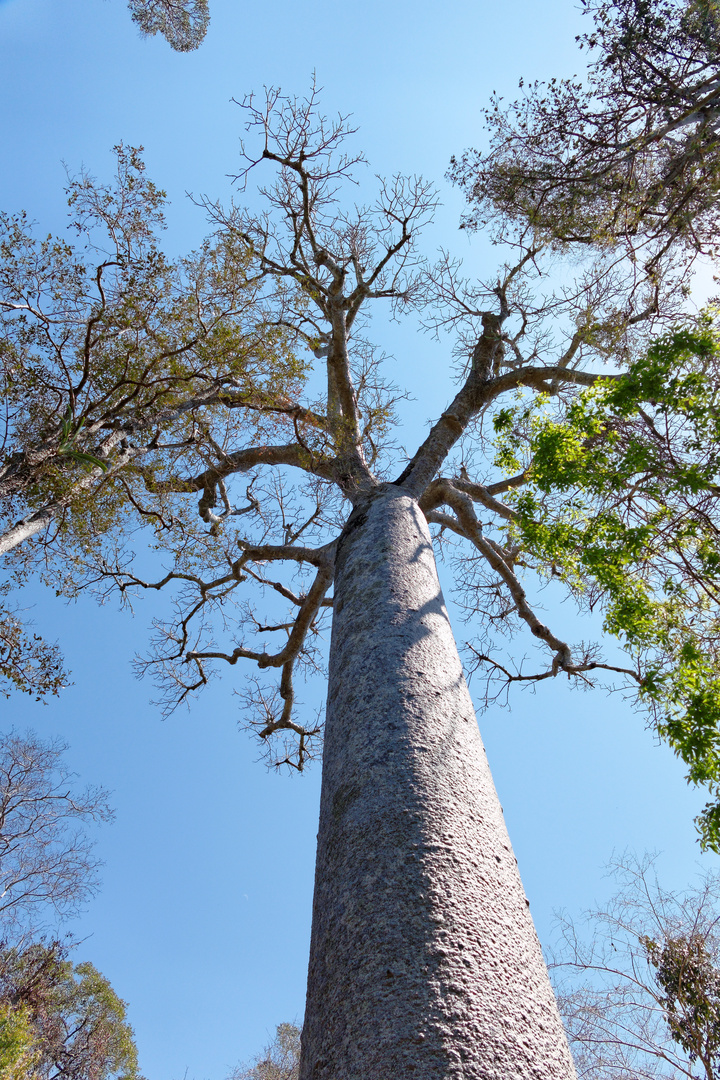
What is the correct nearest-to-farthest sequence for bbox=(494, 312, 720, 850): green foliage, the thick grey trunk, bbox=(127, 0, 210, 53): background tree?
the thick grey trunk < bbox=(494, 312, 720, 850): green foliage < bbox=(127, 0, 210, 53): background tree

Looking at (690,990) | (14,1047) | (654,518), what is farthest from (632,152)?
(14,1047)

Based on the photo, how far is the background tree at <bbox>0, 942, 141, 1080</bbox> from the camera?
Answer: 32.7 ft

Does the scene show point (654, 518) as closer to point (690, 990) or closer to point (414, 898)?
point (414, 898)

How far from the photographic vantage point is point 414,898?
1645mm

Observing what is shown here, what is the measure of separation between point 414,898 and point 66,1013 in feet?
44.4

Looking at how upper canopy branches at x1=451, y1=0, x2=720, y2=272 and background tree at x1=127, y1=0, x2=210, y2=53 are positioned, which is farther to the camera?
background tree at x1=127, y1=0, x2=210, y2=53

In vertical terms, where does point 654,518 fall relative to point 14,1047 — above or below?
above

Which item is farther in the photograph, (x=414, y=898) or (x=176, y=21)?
(x=176, y=21)

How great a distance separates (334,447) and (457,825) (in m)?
3.95

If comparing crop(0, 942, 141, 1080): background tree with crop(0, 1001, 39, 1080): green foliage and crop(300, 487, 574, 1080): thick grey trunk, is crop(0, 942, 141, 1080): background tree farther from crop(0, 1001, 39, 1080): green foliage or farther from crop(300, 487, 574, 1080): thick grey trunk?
crop(300, 487, 574, 1080): thick grey trunk

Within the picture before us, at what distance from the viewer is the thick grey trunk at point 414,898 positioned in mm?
1406

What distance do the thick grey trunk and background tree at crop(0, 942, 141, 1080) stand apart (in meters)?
9.80

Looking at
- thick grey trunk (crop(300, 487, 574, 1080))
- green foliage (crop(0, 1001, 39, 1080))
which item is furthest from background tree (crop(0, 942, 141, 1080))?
thick grey trunk (crop(300, 487, 574, 1080))

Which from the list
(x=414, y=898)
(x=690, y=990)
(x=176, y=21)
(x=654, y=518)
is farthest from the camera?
(x=176, y=21)
